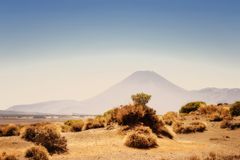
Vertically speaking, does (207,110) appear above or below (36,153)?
above

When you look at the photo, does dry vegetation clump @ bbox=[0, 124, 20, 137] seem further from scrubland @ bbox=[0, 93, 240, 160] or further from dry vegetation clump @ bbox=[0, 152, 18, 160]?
dry vegetation clump @ bbox=[0, 152, 18, 160]

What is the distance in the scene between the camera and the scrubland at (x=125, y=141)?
16.8 m

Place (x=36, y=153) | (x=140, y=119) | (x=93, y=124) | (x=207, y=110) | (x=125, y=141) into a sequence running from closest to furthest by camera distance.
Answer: (x=36, y=153) → (x=125, y=141) → (x=140, y=119) → (x=93, y=124) → (x=207, y=110)

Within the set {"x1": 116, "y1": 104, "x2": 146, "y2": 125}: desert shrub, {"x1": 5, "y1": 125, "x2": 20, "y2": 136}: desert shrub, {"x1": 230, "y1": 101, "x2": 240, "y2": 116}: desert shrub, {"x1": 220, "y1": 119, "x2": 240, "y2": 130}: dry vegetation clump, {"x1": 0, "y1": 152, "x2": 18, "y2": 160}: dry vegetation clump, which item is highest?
{"x1": 230, "y1": 101, "x2": 240, "y2": 116}: desert shrub

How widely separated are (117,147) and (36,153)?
15.9ft

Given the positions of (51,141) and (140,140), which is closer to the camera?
(51,141)

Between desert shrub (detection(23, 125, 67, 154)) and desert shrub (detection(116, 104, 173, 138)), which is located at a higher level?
desert shrub (detection(116, 104, 173, 138))

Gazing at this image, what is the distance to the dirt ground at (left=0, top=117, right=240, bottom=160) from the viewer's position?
16.9 m

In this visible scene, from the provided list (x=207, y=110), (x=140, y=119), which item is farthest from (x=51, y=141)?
(x=207, y=110)

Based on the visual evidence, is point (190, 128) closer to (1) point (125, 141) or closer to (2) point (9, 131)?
(1) point (125, 141)

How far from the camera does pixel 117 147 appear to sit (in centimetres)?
1920

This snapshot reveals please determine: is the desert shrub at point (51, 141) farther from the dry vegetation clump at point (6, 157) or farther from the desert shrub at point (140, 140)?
the desert shrub at point (140, 140)

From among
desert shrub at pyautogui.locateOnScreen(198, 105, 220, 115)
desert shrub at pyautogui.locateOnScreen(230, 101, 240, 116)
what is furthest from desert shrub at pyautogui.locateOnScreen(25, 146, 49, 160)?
desert shrub at pyautogui.locateOnScreen(198, 105, 220, 115)

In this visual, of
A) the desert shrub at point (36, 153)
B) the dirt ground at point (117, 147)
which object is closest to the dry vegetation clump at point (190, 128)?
the dirt ground at point (117, 147)
